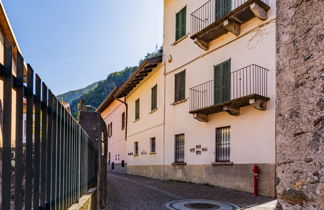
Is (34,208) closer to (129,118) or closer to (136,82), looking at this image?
(136,82)

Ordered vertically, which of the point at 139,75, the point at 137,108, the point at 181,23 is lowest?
the point at 137,108

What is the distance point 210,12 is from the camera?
45.0 ft

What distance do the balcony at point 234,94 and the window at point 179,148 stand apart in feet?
7.07

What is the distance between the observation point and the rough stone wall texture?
9.90ft

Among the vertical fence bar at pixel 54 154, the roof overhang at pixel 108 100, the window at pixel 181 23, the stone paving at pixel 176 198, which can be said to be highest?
the window at pixel 181 23

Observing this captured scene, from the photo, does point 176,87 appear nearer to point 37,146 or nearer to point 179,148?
point 179,148

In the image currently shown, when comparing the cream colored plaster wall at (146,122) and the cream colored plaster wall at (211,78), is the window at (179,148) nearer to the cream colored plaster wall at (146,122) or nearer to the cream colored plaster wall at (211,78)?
the cream colored plaster wall at (211,78)

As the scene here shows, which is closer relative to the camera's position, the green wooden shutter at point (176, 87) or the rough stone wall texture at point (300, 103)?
the rough stone wall texture at point (300, 103)

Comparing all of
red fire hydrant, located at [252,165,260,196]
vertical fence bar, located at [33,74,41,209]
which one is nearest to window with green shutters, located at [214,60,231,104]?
red fire hydrant, located at [252,165,260,196]

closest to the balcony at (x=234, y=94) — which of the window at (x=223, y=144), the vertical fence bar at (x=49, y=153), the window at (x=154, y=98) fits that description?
the window at (x=223, y=144)

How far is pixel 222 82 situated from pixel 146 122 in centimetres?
850

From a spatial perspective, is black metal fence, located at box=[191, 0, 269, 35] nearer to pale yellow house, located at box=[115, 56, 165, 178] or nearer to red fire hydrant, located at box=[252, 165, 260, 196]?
pale yellow house, located at box=[115, 56, 165, 178]

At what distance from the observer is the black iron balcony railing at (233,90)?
10.9 meters

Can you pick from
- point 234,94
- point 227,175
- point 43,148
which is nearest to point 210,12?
point 234,94
